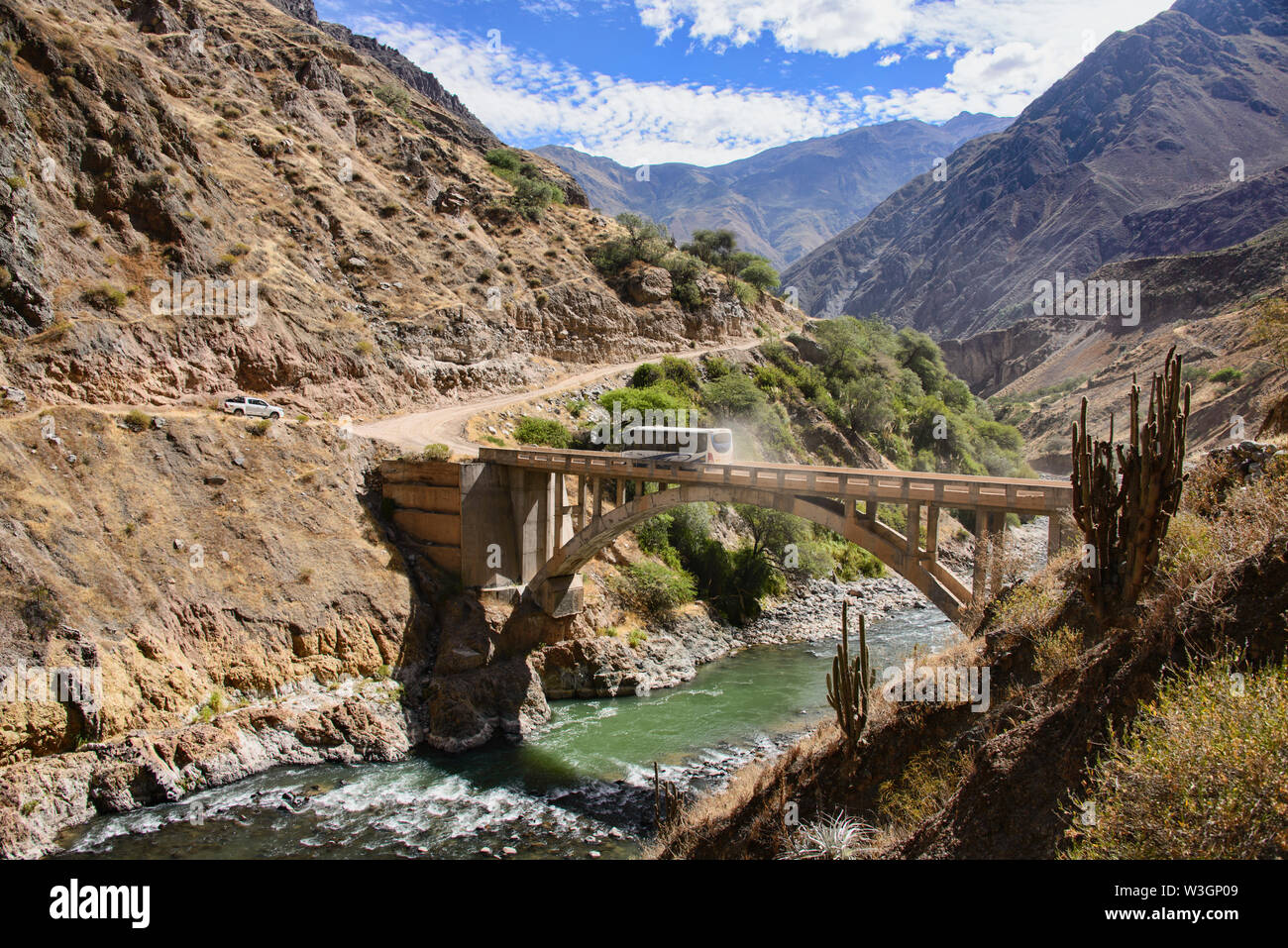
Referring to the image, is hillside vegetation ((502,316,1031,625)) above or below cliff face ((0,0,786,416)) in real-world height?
below

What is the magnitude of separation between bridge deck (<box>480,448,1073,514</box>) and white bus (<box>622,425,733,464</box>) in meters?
0.57

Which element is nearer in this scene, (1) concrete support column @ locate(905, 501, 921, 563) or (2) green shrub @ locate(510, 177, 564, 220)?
(1) concrete support column @ locate(905, 501, 921, 563)

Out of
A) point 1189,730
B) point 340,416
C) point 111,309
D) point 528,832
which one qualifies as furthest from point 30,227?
point 1189,730

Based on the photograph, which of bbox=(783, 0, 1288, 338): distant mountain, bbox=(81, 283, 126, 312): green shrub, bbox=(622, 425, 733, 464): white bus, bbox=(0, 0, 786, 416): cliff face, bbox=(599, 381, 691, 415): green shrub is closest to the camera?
bbox=(622, 425, 733, 464): white bus

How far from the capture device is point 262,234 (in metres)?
31.9

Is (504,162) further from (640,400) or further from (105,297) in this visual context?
(105,297)

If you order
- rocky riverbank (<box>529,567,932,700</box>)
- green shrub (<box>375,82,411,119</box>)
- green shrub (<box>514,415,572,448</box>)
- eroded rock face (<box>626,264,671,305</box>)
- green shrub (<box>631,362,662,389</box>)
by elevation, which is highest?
green shrub (<box>375,82,411,119</box>)

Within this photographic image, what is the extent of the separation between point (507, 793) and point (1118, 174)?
17927cm

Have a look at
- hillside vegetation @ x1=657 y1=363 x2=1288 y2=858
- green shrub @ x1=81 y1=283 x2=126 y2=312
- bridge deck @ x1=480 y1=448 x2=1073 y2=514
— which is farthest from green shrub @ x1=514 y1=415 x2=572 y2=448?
hillside vegetation @ x1=657 y1=363 x2=1288 y2=858

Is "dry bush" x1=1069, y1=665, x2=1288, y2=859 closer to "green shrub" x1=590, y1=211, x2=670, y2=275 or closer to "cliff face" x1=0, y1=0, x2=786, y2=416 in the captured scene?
"cliff face" x1=0, y1=0, x2=786, y2=416

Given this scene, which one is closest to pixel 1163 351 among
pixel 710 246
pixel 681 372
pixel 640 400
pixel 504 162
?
pixel 710 246

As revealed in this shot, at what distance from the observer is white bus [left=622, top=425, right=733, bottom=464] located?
19828 millimetres

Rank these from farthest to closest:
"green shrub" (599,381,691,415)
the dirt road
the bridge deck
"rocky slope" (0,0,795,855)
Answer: "green shrub" (599,381,691,415)
the dirt road
"rocky slope" (0,0,795,855)
the bridge deck

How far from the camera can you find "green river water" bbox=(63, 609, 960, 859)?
525 inches
